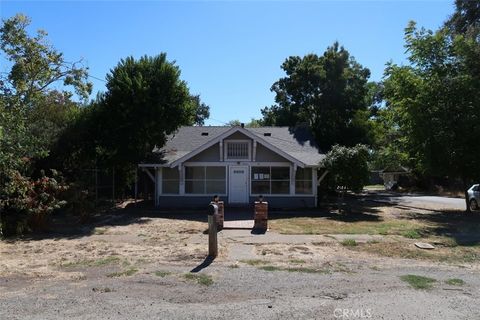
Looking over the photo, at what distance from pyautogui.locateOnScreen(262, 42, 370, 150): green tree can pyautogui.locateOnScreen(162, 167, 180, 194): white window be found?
11.7 metres

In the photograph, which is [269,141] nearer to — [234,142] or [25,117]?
[234,142]

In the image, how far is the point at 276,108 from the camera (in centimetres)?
4391

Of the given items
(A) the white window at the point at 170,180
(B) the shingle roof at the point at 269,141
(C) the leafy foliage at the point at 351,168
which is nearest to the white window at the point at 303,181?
(B) the shingle roof at the point at 269,141

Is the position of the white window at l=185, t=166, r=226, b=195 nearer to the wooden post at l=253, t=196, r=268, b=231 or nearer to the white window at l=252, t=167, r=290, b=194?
the white window at l=252, t=167, r=290, b=194

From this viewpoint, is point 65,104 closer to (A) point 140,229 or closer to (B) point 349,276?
(A) point 140,229

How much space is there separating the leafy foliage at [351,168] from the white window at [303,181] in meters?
2.44

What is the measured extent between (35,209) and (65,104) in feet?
39.9

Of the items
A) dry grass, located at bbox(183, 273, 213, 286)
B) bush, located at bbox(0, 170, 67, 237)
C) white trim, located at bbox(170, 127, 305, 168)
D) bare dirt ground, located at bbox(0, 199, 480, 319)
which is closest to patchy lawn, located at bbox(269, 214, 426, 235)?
bare dirt ground, located at bbox(0, 199, 480, 319)

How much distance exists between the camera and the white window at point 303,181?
84.5 feet

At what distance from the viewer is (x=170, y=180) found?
84.8 feet

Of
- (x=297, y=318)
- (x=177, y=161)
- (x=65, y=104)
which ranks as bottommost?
(x=297, y=318)

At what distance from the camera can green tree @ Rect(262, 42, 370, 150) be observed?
35.7 m

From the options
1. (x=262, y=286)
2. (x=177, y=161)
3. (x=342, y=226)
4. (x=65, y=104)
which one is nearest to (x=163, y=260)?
(x=262, y=286)

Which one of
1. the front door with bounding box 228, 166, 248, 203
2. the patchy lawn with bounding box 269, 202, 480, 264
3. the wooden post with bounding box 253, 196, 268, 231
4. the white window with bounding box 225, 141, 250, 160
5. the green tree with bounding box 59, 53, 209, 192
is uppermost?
the green tree with bounding box 59, 53, 209, 192
